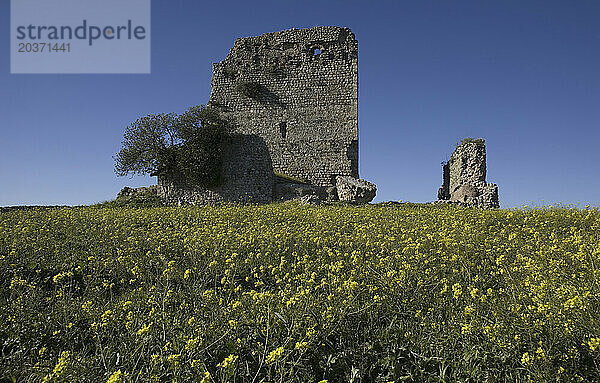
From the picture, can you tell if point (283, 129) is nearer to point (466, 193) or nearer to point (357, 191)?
point (357, 191)

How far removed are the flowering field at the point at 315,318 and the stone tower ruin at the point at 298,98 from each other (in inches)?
632

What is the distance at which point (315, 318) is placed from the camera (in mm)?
3379

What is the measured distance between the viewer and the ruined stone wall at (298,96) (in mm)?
22422

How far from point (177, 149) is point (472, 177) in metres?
14.0

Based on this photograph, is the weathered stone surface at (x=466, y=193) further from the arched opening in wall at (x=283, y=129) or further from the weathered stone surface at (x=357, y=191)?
the arched opening in wall at (x=283, y=129)

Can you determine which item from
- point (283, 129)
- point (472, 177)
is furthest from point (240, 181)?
point (472, 177)

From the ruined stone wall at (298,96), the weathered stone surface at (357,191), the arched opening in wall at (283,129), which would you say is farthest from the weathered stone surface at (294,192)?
the arched opening in wall at (283,129)

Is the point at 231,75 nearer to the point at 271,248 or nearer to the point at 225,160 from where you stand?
the point at 225,160

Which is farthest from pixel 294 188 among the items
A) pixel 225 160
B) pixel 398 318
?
pixel 398 318

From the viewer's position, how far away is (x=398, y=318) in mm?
3818

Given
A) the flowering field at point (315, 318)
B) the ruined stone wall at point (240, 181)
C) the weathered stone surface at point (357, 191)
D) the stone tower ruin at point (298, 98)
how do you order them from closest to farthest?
the flowering field at point (315, 318) → the weathered stone surface at point (357, 191) → the ruined stone wall at point (240, 181) → the stone tower ruin at point (298, 98)

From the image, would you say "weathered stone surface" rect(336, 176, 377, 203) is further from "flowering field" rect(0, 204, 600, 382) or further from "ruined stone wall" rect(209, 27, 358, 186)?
"flowering field" rect(0, 204, 600, 382)

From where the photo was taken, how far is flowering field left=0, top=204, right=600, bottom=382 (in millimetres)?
2932

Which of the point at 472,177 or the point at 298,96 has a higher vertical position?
the point at 298,96
